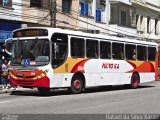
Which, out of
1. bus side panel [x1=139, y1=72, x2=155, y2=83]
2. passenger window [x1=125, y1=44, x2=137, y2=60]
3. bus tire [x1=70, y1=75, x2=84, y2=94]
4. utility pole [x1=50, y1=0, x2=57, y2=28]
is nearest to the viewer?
bus tire [x1=70, y1=75, x2=84, y2=94]

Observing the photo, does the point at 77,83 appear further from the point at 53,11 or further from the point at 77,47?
the point at 53,11

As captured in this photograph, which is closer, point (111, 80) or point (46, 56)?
point (46, 56)

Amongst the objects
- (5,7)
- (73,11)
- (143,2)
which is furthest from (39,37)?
(143,2)

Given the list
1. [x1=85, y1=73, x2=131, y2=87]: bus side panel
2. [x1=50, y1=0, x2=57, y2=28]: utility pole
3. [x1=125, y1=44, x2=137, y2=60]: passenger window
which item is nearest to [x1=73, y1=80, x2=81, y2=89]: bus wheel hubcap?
[x1=85, y1=73, x2=131, y2=87]: bus side panel

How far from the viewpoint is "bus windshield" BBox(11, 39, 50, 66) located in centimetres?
1983

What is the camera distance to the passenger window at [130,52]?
1020 inches

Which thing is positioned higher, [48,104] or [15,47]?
[15,47]

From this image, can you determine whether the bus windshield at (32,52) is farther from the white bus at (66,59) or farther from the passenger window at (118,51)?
the passenger window at (118,51)

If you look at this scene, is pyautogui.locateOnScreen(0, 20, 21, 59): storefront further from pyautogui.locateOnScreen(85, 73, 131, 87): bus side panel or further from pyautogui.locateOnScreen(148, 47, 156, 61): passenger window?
pyautogui.locateOnScreen(148, 47, 156, 61): passenger window

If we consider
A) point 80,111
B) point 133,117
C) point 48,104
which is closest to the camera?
point 133,117

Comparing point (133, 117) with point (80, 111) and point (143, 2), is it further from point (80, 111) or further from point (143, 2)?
point (143, 2)

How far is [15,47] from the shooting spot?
20.9 metres

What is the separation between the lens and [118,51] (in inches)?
990

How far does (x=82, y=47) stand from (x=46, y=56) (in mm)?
2739
